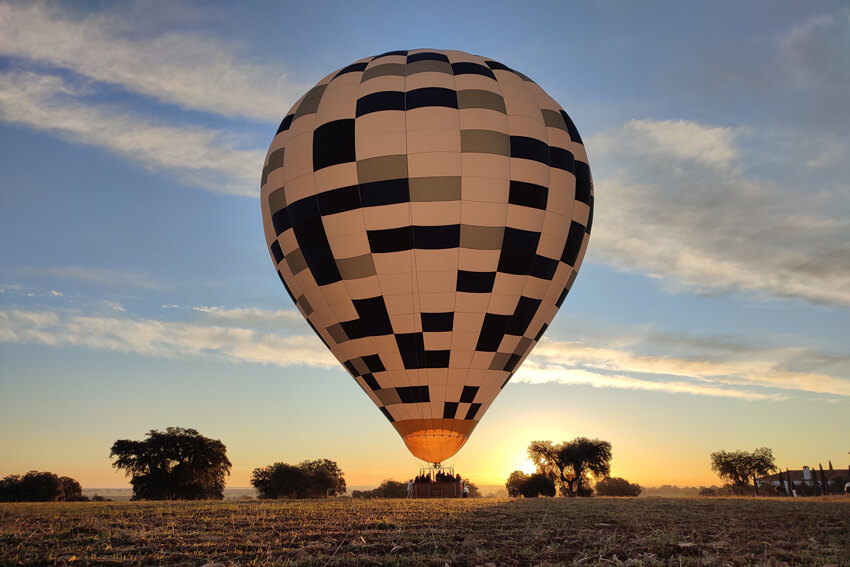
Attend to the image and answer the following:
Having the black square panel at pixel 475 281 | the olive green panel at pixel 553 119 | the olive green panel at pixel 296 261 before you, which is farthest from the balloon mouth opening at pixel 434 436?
the olive green panel at pixel 553 119

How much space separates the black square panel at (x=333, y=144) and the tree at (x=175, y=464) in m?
24.1

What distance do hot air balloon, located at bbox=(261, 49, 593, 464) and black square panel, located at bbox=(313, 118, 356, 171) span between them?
0.16 feet

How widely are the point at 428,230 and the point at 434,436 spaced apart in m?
7.14

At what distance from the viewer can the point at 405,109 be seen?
2292 centimetres

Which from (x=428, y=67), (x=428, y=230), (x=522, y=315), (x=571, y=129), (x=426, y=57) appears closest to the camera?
(x=428, y=230)

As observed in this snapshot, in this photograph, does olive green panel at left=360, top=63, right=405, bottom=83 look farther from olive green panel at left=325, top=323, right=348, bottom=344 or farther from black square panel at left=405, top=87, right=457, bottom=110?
olive green panel at left=325, top=323, right=348, bottom=344

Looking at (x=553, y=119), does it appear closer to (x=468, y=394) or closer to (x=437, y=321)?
(x=437, y=321)

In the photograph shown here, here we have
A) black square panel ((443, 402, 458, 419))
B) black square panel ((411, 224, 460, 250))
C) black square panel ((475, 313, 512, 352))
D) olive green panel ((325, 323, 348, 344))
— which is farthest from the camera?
olive green panel ((325, 323, 348, 344))

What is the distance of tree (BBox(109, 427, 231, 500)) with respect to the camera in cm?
3906

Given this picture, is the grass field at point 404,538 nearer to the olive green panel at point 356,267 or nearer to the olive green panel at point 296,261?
the olive green panel at point 356,267

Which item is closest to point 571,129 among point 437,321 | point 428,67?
point 428,67

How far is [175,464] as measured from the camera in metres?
40.0

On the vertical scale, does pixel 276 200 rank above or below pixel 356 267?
above

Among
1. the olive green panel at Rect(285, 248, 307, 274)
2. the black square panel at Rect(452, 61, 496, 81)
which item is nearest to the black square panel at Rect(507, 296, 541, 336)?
the olive green panel at Rect(285, 248, 307, 274)
